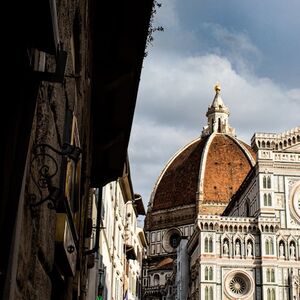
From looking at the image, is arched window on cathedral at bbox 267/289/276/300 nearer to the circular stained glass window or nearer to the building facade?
the circular stained glass window

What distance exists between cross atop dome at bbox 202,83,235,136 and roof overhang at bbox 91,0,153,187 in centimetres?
8635

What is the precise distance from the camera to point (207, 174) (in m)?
90.1

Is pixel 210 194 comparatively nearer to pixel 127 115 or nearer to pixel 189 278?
→ pixel 189 278

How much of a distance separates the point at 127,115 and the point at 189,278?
171 ft

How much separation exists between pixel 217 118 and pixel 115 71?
9046cm

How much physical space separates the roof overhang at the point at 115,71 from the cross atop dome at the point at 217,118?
→ 3400 inches

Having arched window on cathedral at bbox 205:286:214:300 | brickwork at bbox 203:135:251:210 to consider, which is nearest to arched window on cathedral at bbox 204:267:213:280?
arched window on cathedral at bbox 205:286:214:300

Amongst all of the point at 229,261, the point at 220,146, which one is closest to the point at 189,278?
the point at 229,261

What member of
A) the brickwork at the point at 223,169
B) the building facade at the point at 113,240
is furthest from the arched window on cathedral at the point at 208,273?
the brickwork at the point at 223,169

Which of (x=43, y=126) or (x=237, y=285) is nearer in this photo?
(x=43, y=126)

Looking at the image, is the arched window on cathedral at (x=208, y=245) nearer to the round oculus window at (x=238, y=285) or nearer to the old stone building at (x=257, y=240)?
the old stone building at (x=257, y=240)

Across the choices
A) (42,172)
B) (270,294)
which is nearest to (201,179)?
(270,294)

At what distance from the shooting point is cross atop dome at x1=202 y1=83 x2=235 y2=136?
9669 centimetres

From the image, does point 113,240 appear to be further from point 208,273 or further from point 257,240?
point 257,240
